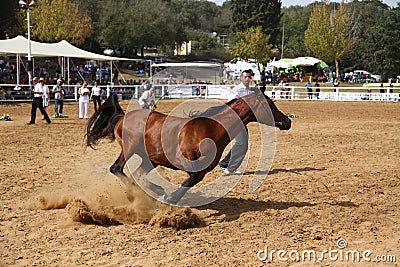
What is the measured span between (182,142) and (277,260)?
6.62 feet

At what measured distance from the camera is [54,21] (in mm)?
42406

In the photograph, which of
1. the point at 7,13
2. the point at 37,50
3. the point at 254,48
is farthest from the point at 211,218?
the point at 254,48

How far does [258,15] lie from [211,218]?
A: 2626 inches

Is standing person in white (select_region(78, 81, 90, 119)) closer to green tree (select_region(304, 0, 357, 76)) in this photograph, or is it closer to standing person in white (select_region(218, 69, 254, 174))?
standing person in white (select_region(218, 69, 254, 174))

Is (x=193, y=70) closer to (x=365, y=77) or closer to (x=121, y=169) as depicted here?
(x=365, y=77)

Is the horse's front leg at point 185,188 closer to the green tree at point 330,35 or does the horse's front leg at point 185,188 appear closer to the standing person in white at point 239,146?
the standing person in white at point 239,146

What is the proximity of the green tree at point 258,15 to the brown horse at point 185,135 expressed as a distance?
6496 cm

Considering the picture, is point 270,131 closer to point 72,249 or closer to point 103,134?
point 103,134

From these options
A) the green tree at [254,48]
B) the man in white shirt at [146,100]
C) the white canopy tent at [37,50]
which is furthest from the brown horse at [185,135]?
the green tree at [254,48]

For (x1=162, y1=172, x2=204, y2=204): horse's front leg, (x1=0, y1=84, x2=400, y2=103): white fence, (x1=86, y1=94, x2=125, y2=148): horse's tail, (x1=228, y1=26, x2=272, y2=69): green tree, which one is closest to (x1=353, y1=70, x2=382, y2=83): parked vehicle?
(x1=228, y1=26, x2=272, y2=69): green tree

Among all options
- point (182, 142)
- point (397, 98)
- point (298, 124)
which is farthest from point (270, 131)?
point (397, 98)

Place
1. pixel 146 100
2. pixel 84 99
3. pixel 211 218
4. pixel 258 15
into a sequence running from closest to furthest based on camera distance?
pixel 211 218
pixel 146 100
pixel 84 99
pixel 258 15

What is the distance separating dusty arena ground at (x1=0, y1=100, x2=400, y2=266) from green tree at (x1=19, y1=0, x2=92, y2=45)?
33718 millimetres

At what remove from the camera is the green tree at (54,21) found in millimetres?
42344
